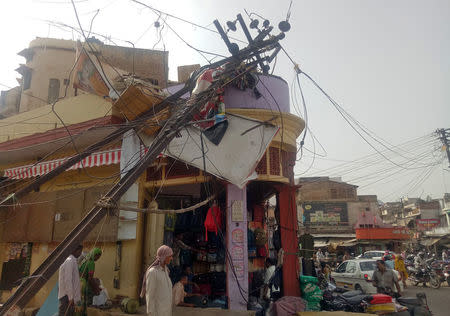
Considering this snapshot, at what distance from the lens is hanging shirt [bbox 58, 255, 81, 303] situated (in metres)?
5.76

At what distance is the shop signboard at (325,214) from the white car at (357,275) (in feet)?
76.5

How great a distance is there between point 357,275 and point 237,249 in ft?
32.8

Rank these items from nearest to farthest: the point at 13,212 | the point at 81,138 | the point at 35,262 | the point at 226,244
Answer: the point at 226,244, the point at 81,138, the point at 35,262, the point at 13,212

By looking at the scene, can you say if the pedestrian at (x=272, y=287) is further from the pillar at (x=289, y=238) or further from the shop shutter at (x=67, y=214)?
the shop shutter at (x=67, y=214)

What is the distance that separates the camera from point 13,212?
10.8m

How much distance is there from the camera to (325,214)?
40438 millimetres

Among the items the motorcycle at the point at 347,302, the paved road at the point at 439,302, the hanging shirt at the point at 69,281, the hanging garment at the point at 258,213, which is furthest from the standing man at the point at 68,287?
the paved road at the point at 439,302

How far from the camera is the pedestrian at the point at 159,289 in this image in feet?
15.6

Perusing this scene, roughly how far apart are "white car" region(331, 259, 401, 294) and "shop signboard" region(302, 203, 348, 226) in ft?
76.5

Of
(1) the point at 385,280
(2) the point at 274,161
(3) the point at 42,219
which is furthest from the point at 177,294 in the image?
(1) the point at 385,280

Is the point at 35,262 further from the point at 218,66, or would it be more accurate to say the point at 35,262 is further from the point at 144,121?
the point at 218,66

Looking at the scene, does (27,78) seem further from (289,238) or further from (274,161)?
(289,238)

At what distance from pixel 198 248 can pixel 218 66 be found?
5487mm

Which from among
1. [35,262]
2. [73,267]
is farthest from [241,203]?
[35,262]
